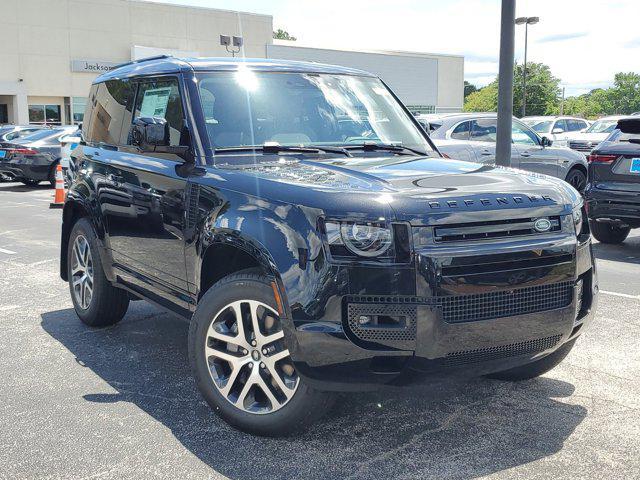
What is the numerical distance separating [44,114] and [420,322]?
4625 centimetres

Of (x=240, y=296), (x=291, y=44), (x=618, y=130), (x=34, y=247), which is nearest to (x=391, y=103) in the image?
(x=240, y=296)

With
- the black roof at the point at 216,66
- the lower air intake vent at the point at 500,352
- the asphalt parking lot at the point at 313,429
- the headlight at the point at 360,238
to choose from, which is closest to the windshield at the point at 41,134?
the asphalt parking lot at the point at 313,429

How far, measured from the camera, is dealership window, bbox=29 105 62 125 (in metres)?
45.1

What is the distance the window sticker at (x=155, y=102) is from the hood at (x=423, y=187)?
95cm

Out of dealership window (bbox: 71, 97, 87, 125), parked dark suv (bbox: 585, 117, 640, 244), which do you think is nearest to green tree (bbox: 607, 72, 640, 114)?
dealership window (bbox: 71, 97, 87, 125)

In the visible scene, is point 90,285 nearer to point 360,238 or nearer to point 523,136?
point 360,238

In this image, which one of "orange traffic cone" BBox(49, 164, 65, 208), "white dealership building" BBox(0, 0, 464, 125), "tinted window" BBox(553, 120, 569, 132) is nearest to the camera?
"orange traffic cone" BBox(49, 164, 65, 208)

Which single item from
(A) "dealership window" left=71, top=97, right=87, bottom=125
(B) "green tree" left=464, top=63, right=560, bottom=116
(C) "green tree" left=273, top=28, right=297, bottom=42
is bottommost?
(A) "dealership window" left=71, top=97, right=87, bottom=125

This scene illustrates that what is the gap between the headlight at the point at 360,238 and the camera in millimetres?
3252

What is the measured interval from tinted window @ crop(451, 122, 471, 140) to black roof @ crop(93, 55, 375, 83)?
7.37m

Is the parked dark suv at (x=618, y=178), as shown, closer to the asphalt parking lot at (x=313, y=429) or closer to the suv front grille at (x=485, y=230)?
the asphalt parking lot at (x=313, y=429)

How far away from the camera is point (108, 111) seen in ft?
18.3

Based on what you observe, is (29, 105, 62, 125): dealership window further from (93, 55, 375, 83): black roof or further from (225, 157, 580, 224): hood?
(225, 157, 580, 224): hood

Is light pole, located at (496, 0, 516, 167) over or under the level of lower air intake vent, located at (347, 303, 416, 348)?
over
